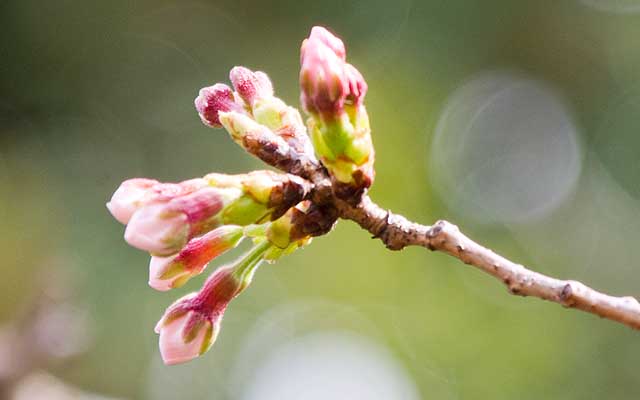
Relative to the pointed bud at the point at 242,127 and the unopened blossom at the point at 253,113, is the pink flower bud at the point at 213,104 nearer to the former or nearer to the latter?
the unopened blossom at the point at 253,113

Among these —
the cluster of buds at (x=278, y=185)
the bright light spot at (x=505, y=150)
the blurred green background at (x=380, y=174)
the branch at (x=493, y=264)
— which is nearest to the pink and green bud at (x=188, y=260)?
the cluster of buds at (x=278, y=185)

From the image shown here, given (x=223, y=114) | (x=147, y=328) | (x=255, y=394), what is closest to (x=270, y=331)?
(x=255, y=394)

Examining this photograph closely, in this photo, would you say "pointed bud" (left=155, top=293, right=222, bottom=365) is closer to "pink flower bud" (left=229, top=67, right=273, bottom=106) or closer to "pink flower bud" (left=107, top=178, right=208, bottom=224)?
"pink flower bud" (left=107, top=178, right=208, bottom=224)

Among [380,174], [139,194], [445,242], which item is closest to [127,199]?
[139,194]

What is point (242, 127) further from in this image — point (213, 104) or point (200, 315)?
point (200, 315)

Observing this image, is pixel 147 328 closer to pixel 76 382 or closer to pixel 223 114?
pixel 76 382

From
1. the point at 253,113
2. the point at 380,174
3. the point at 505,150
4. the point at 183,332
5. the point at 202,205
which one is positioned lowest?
the point at 183,332

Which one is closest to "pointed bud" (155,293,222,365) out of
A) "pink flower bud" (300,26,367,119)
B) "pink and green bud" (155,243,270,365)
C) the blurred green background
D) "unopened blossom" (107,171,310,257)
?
"pink and green bud" (155,243,270,365)
